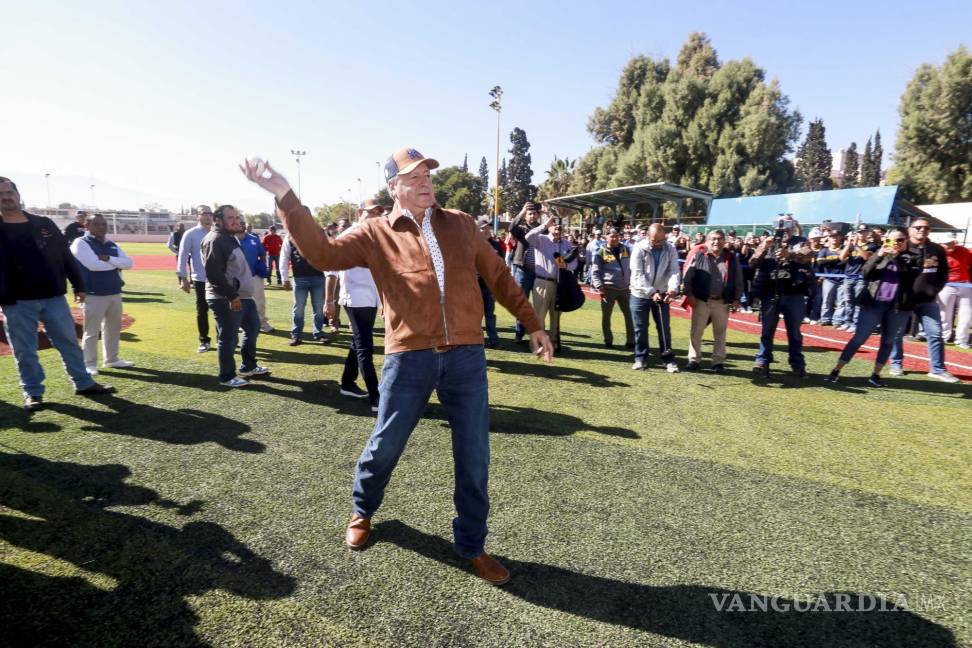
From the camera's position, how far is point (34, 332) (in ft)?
17.6

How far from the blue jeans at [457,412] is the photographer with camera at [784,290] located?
599 centimetres

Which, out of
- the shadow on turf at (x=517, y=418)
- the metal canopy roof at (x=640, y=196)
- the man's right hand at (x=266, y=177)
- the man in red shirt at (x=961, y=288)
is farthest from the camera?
the metal canopy roof at (x=640, y=196)

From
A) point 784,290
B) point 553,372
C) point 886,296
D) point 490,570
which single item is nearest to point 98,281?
point 553,372

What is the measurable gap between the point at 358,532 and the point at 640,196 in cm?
2684

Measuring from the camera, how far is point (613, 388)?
21.5ft

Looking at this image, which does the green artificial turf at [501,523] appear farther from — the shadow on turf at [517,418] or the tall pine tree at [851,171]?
the tall pine tree at [851,171]

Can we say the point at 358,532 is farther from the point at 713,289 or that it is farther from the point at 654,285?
the point at 713,289

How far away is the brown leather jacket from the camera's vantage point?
270 cm

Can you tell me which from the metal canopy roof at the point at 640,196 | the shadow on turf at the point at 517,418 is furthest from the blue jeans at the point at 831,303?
the metal canopy roof at the point at 640,196

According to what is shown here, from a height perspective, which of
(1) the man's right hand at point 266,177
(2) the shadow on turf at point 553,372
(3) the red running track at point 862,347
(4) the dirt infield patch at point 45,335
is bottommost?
(2) the shadow on turf at point 553,372

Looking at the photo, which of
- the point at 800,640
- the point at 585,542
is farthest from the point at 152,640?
the point at 800,640

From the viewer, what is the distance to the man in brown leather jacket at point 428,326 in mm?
2713

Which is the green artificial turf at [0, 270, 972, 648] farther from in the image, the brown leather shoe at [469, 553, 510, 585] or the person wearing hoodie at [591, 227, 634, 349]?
the person wearing hoodie at [591, 227, 634, 349]

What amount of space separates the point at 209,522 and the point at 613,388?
4765 mm
